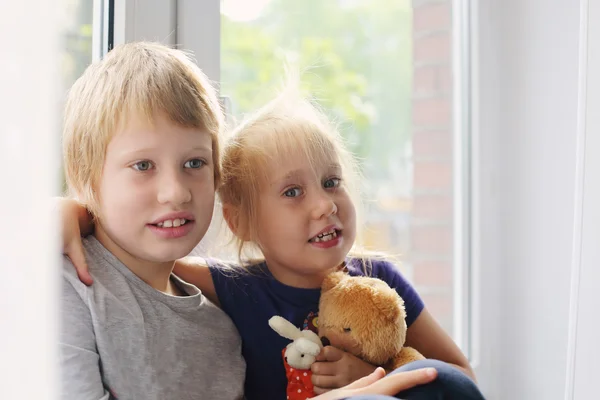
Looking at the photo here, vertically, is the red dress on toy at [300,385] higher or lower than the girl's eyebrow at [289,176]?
lower

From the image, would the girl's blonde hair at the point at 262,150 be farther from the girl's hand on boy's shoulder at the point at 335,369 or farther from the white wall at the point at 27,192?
the white wall at the point at 27,192

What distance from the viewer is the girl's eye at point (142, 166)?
0.92 m

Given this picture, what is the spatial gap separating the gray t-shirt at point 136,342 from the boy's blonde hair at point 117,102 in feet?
0.37

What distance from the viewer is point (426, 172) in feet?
6.27

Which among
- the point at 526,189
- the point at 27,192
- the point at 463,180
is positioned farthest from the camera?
the point at 463,180

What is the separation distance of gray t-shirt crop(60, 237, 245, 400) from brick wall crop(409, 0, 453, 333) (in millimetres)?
958

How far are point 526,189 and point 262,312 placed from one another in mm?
841

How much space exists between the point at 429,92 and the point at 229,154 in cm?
90

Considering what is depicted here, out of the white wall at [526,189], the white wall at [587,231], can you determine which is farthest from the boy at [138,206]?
the white wall at [526,189]

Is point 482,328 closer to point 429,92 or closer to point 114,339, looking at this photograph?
point 429,92

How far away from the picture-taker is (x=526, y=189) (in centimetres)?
168

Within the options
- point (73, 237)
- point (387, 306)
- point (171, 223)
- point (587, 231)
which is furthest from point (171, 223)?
point (587, 231)

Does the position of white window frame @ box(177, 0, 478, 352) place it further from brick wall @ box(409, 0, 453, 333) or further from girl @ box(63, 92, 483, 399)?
girl @ box(63, 92, 483, 399)

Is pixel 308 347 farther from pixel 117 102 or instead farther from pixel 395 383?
pixel 117 102
